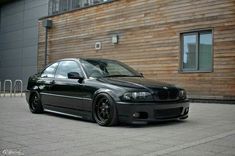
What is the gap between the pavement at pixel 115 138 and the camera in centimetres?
509

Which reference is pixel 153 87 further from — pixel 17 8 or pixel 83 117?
pixel 17 8

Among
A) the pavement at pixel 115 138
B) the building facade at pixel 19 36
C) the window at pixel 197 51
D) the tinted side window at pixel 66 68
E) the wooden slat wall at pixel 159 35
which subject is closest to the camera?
the pavement at pixel 115 138

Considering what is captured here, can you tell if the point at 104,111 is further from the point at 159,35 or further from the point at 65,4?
the point at 65,4

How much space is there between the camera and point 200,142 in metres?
5.73

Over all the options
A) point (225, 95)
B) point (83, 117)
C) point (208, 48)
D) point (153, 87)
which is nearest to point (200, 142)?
point (153, 87)

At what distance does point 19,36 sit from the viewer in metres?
28.1

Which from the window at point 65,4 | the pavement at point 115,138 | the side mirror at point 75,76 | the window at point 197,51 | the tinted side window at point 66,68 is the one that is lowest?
the pavement at point 115,138

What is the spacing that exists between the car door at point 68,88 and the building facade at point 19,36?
16.2m

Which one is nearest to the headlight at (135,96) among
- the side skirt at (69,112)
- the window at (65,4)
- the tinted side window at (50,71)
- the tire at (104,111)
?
the tire at (104,111)

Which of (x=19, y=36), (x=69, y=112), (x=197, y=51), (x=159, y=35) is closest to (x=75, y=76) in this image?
(x=69, y=112)

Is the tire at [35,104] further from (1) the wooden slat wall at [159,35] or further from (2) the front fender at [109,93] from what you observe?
(1) the wooden slat wall at [159,35]

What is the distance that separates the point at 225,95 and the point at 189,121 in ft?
17.8

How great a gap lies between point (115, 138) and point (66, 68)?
331 cm

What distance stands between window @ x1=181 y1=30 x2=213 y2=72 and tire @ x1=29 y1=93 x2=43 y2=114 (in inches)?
262
